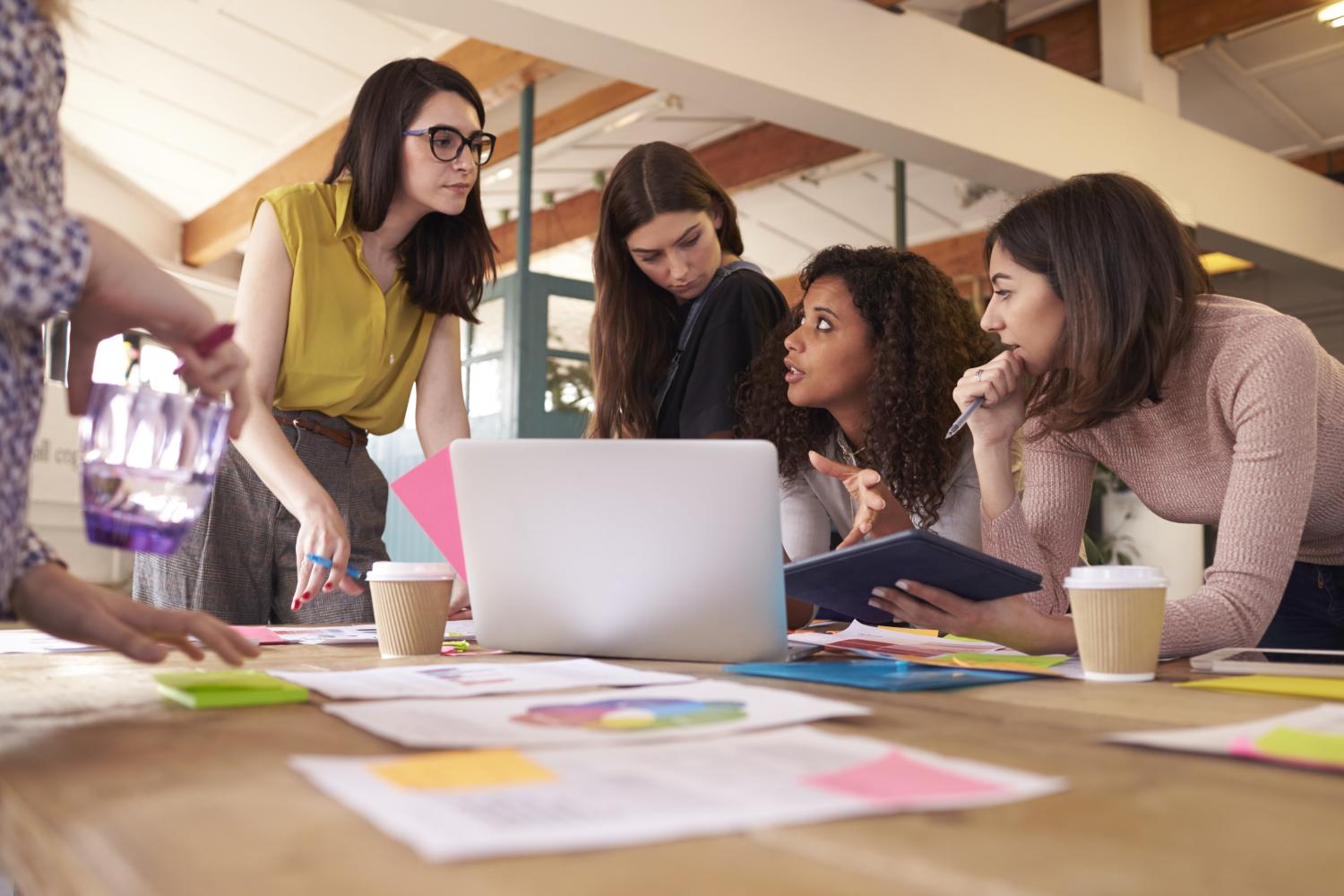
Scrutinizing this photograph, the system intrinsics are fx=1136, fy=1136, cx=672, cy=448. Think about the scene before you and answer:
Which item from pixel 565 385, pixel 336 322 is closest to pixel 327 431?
pixel 336 322

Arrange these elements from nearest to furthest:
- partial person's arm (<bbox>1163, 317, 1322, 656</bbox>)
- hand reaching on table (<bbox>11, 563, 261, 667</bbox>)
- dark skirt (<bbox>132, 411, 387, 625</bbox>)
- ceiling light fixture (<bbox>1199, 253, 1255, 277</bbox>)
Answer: hand reaching on table (<bbox>11, 563, 261, 667</bbox>)
partial person's arm (<bbox>1163, 317, 1322, 656</bbox>)
dark skirt (<bbox>132, 411, 387, 625</bbox>)
ceiling light fixture (<bbox>1199, 253, 1255, 277</bbox>)

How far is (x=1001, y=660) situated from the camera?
3.60 feet

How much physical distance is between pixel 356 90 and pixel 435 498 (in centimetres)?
398

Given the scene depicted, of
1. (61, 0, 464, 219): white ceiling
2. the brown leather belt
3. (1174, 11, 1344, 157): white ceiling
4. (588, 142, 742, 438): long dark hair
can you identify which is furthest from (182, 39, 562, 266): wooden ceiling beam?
(1174, 11, 1344, 157): white ceiling

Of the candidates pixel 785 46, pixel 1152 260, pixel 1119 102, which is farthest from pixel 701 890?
pixel 1119 102

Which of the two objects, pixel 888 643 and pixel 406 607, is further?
pixel 888 643

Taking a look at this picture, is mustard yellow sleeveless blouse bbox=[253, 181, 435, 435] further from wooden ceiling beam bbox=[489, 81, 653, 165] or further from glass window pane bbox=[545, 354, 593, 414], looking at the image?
wooden ceiling beam bbox=[489, 81, 653, 165]

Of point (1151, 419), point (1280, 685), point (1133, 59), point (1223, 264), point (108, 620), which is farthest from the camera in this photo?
point (1223, 264)

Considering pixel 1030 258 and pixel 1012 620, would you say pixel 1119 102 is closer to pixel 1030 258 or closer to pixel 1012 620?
pixel 1030 258

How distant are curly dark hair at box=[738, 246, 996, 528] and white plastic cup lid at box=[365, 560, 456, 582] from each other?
91 centimetres

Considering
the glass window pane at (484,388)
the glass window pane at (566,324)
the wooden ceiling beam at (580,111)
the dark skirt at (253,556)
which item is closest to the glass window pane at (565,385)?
the glass window pane at (566,324)

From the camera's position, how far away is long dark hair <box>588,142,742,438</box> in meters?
2.09

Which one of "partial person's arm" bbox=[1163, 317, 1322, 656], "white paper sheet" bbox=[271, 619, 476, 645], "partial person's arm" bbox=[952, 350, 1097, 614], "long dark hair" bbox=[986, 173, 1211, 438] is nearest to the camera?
"partial person's arm" bbox=[1163, 317, 1322, 656]

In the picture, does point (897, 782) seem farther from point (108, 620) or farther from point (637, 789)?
point (108, 620)
